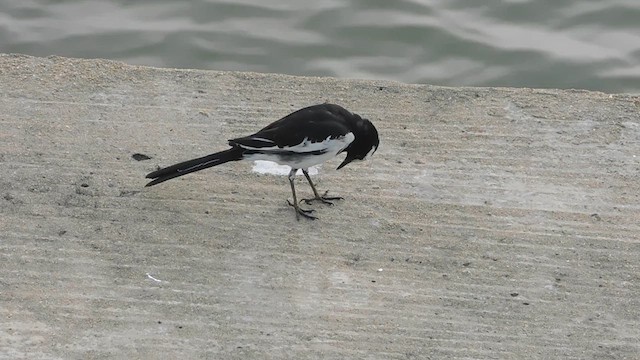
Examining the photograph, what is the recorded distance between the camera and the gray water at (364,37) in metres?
9.45

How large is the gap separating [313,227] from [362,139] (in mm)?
547

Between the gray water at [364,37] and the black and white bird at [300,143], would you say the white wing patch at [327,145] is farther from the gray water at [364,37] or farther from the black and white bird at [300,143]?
the gray water at [364,37]

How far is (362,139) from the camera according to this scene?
5809mm

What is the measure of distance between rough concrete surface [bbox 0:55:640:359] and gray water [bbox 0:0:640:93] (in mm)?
2487

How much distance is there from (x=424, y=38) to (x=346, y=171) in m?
3.83

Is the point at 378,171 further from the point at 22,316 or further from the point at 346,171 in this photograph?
the point at 22,316

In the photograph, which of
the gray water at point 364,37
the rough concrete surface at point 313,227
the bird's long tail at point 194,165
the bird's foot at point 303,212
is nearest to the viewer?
the rough concrete surface at point 313,227

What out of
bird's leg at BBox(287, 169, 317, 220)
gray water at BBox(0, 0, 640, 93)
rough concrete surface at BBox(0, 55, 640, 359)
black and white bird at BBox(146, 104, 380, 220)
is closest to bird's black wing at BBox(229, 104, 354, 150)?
→ black and white bird at BBox(146, 104, 380, 220)

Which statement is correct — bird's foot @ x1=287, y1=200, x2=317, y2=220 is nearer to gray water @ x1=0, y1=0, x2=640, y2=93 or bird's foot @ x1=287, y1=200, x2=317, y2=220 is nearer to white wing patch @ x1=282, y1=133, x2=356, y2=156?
white wing patch @ x1=282, y1=133, x2=356, y2=156

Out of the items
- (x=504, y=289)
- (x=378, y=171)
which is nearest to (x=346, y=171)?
(x=378, y=171)

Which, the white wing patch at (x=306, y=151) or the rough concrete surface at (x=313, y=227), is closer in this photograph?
the rough concrete surface at (x=313, y=227)

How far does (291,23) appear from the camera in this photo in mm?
10039

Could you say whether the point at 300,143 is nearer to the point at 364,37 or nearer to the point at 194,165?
the point at 194,165

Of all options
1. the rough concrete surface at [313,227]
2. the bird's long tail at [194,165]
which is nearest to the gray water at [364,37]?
the rough concrete surface at [313,227]
